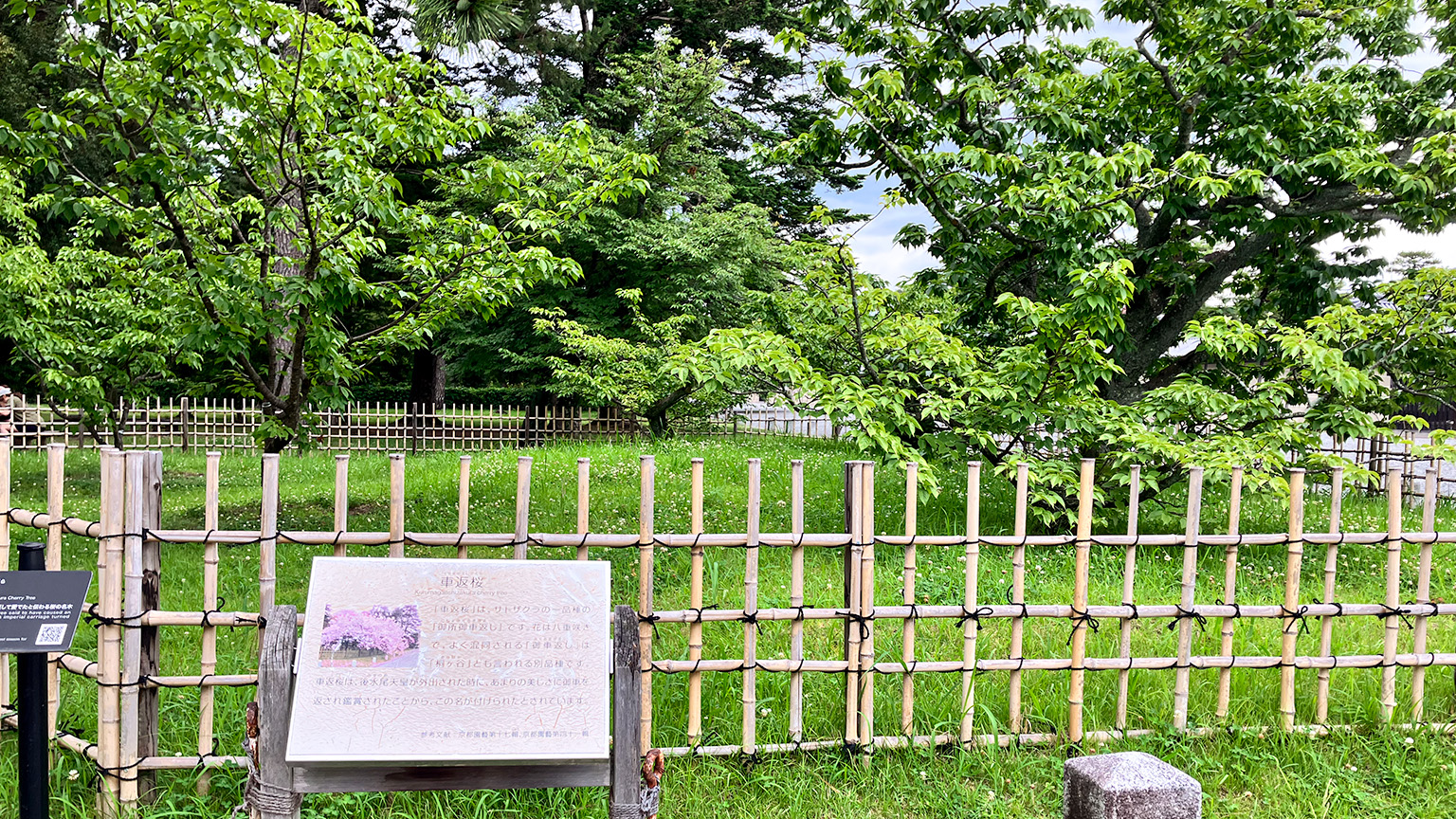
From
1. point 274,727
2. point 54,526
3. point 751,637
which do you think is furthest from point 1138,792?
point 54,526

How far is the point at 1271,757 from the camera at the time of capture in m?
3.52

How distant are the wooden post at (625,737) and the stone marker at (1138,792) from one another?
1491 millimetres

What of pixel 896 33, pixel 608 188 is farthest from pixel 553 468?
pixel 896 33

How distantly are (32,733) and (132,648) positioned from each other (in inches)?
19.6

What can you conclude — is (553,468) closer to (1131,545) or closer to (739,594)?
(739,594)

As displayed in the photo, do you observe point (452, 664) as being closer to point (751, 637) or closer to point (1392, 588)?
point (751, 637)

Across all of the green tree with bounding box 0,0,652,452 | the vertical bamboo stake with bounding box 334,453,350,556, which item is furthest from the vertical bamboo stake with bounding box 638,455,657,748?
the green tree with bounding box 0,0,652,452

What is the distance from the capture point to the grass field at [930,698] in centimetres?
321

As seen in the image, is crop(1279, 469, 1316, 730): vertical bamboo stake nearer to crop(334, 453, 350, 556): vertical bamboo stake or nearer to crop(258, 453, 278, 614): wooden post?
crop(334, 453, 350, 556): vertical bamboo stake

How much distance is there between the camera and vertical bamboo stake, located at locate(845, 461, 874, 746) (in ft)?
11.3

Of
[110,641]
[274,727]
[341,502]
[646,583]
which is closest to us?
[274,727]

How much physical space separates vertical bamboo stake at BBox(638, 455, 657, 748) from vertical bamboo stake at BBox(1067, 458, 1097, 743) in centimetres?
180

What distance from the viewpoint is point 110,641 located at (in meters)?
3.04

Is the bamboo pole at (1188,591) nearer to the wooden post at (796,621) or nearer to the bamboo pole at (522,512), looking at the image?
the wooden post at (796,621)
